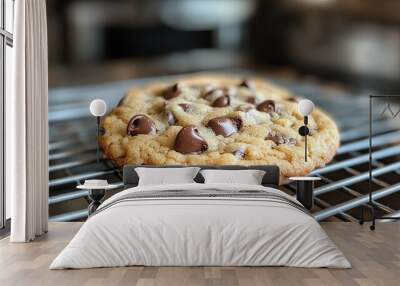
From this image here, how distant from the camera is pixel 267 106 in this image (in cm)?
726

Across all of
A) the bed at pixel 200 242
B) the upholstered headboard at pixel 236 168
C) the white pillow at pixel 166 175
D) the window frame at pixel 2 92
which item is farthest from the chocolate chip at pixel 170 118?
the bed at pixel 200 242

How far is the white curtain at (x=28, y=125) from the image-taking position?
19.0 feet

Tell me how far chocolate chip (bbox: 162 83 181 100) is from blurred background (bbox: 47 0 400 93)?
23cm

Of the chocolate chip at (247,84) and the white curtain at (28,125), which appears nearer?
the white curtain at (28,125)

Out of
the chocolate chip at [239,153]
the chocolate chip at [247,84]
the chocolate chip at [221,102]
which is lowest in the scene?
the chocolate chip at [239,153]

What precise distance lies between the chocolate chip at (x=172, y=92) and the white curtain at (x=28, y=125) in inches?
61.2

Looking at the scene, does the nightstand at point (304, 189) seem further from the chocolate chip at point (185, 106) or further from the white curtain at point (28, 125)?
the white curtain at point (28, 125)

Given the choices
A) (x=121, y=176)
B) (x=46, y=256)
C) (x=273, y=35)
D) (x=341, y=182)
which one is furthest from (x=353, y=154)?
(x=46, y=256)

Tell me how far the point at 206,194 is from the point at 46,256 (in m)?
1.39

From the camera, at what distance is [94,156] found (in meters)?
7.27

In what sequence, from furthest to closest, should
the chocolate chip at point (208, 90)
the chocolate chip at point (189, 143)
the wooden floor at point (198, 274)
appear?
the chocolate chip at point (208, 90) < the chocolate chip at point (189, 143) < the wooden floor at point (198, 274)

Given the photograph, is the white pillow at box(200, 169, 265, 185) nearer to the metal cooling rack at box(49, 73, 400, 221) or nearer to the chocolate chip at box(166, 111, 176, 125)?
the metal cooling rack at box(49, 73, 400, 221)

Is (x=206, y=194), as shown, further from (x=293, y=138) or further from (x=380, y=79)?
(x=380, y=79)

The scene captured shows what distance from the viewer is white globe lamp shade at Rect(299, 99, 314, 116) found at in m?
7.04
